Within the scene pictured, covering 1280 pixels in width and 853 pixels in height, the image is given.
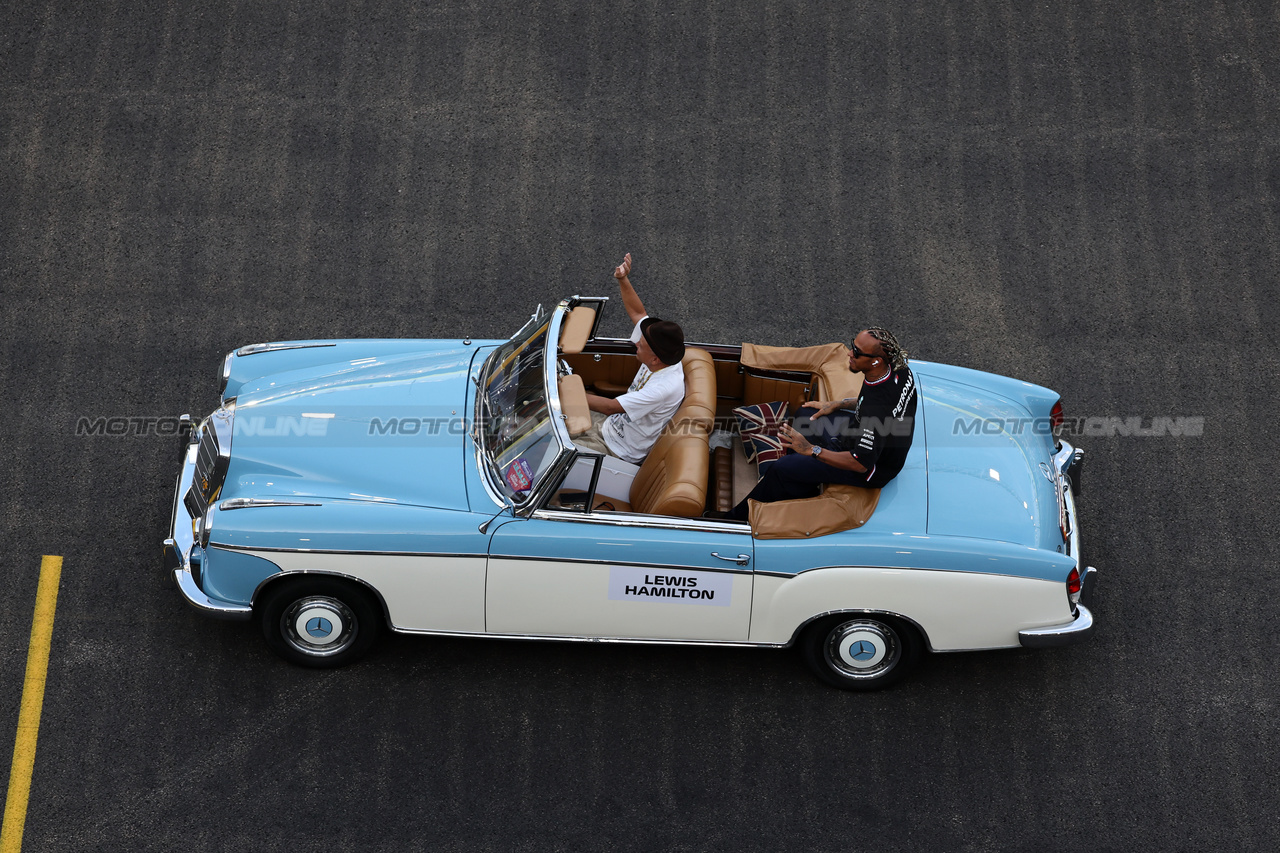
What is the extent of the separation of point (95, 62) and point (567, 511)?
7.04 m

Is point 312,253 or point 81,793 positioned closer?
point 81,793

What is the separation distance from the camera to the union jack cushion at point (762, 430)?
6.74 metres

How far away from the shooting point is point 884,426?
600 cm

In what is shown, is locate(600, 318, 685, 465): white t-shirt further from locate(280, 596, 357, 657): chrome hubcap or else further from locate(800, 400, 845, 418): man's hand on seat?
locate(280, 596, 357, 657): chrome hubcap

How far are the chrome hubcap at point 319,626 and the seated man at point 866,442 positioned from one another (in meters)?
2.16

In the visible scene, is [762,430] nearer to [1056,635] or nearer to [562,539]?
[562,539]

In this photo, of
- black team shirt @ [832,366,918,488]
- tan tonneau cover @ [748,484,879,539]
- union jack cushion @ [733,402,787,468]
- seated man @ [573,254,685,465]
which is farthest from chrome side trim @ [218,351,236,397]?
black team shirt @ [832,366,918,488]

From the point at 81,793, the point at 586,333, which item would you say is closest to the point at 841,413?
the point at 586,333

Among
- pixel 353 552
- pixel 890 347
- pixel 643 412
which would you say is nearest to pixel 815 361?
pixel 890 347

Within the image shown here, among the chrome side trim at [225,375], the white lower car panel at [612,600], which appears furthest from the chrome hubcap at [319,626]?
the chrome side trim at [225,375]

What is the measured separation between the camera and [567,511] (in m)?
5.92

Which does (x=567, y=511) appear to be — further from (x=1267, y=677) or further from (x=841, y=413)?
(x=1267, y=677)

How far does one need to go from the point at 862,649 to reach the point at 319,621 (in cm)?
294

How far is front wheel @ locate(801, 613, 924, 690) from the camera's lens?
619 cm
